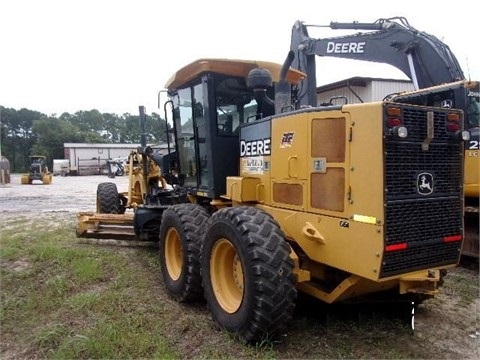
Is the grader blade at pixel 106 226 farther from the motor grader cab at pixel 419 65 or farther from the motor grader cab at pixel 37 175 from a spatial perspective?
the motor grader cab at pixel 37 175

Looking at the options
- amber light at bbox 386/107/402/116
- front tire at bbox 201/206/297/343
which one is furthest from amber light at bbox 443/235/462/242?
front tire at bbox 201/206/297/343

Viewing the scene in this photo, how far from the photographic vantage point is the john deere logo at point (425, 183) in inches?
123

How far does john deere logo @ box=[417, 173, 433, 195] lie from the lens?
312 cm

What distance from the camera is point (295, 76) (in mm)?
5293

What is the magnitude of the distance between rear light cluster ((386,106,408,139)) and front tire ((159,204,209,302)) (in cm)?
228

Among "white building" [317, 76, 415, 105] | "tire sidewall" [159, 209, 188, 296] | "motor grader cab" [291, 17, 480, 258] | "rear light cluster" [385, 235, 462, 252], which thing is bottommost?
"tire sidewall" [159, 209, 188, 296]

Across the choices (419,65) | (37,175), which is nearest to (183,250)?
(419,65)

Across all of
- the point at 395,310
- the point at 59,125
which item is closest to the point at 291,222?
the point at 395,310

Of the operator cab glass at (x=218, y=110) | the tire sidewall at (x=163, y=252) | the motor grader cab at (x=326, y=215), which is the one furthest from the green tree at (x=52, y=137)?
the motor grader cab at (x=326, y=215)

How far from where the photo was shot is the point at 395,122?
292 cm

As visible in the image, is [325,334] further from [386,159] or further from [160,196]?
[160,196]

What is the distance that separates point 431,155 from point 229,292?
2.07 m

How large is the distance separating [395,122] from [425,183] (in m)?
0.58

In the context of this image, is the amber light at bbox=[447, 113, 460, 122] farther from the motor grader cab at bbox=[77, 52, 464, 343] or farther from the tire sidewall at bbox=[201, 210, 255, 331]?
the tire sidewall at bbox=[201, 210, 255, 331]
